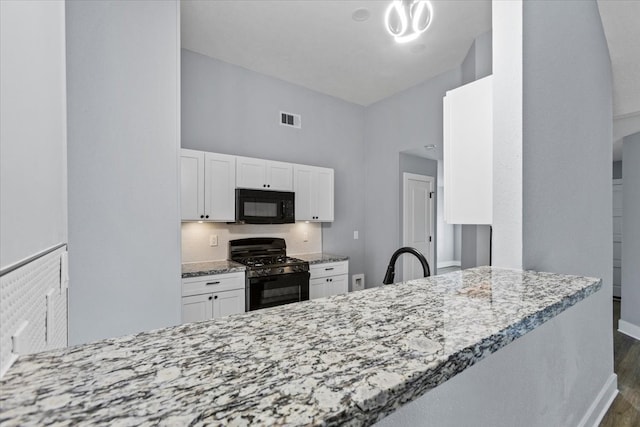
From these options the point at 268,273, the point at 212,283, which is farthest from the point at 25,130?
the point at 268,273

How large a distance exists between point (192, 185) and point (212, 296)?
1.14 meters

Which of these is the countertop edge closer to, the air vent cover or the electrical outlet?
the air vent cover

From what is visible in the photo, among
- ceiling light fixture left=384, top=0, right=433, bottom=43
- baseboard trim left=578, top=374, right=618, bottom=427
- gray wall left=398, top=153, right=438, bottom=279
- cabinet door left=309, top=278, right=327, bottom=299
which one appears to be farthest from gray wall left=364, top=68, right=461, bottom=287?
baseboard trim left=578, top=374, right=618, bottom=427

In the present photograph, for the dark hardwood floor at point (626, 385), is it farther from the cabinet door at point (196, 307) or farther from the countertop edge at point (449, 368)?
the cabinet door at point (196, 307)

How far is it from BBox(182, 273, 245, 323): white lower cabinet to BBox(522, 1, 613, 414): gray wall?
8.45 feet

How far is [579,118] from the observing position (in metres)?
1.91

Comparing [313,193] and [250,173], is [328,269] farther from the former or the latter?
[250,173]

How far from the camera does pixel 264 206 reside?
3576 mm

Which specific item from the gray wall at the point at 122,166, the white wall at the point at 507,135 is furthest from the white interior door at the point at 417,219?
the gray wall at the point at 122,166

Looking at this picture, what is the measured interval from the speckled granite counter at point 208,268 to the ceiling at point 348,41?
7.88ft

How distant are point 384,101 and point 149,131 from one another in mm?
3772

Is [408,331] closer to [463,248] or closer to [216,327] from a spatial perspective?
[216,327]

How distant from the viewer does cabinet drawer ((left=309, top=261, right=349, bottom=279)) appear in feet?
12.5

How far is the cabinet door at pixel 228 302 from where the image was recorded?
3.00 meters
